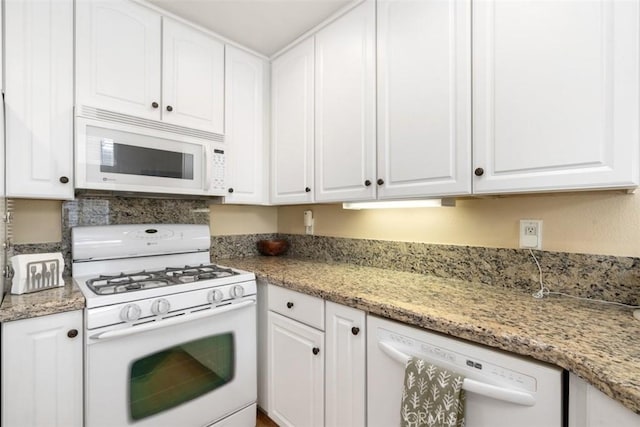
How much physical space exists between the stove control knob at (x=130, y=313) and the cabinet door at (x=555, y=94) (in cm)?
148

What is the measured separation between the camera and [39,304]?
3.64 ft

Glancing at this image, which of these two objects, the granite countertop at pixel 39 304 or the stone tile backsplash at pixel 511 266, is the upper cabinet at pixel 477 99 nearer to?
the stone tile backsplash at pixel 511 266

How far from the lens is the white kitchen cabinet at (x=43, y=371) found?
105 centimetres

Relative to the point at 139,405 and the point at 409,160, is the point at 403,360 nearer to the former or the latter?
the point at 409,160

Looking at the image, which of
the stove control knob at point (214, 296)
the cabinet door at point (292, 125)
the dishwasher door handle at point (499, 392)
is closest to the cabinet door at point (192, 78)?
the cabinet door at point (292, 125)

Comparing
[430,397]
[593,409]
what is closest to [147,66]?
[430,397]

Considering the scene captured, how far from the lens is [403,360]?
1.03 metres

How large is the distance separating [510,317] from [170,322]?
1.34m

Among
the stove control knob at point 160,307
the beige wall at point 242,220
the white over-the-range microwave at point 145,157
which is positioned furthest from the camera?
the beige wall at point 242,220

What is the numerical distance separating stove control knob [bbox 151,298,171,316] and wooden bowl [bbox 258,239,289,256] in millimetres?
1064

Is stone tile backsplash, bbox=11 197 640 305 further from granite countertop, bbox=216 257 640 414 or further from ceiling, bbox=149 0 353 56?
ceiling, bbox=149 0 353 56

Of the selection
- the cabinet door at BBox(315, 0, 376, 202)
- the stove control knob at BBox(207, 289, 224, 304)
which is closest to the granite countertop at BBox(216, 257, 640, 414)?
the stove control knob at BBox(207, 289, 224, 304)

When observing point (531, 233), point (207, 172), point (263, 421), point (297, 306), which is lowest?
point (263, 421)

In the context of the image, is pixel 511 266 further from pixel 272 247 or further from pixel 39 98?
pixel 39 98
